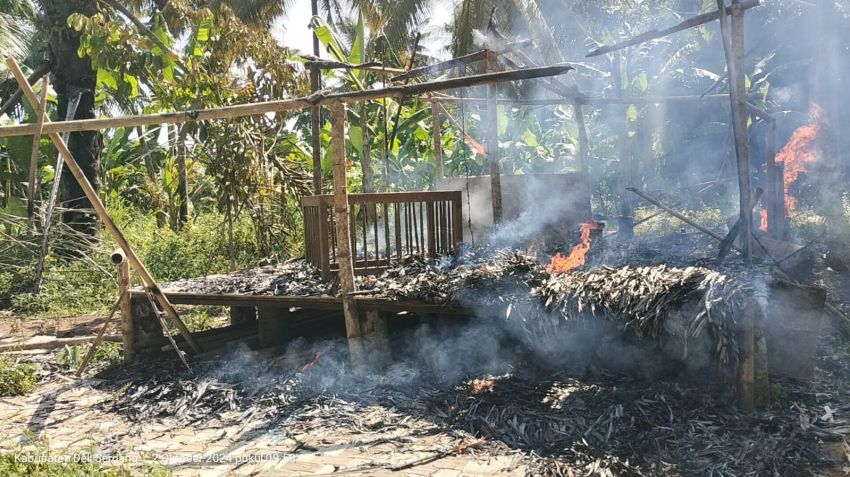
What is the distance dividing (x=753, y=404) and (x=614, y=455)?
4.14 ft

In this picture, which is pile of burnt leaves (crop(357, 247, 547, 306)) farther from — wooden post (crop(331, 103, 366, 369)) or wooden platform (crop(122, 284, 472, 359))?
wooden platform (crop(122, 284, 472, 359))

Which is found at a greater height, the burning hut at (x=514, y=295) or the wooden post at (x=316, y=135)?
the wooden post at (x=316, y=135)

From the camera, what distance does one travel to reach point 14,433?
5895 mm

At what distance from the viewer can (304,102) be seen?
6.43 meters

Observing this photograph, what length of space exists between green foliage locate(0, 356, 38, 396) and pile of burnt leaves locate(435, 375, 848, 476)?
4.58 meters

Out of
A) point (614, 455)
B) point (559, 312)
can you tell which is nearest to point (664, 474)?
point (614, 455)

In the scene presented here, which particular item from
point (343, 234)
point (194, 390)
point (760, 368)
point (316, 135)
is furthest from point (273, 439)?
point (316, 135)

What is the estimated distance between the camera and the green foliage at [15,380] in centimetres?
694

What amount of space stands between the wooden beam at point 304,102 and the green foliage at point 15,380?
255 cm

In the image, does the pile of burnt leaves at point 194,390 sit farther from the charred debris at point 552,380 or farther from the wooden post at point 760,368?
the wooden post at point 760,368

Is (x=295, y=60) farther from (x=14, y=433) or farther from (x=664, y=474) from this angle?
(x=664, y=474)

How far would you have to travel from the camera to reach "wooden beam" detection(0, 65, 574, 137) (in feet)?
18.4

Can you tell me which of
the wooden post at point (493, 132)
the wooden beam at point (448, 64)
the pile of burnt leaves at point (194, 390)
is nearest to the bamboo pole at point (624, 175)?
the wooden post at point (493, 132)

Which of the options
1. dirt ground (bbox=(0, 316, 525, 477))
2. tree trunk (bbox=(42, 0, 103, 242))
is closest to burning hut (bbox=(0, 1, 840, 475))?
dirt ground (bbox=(0, 316, 525, 477))
